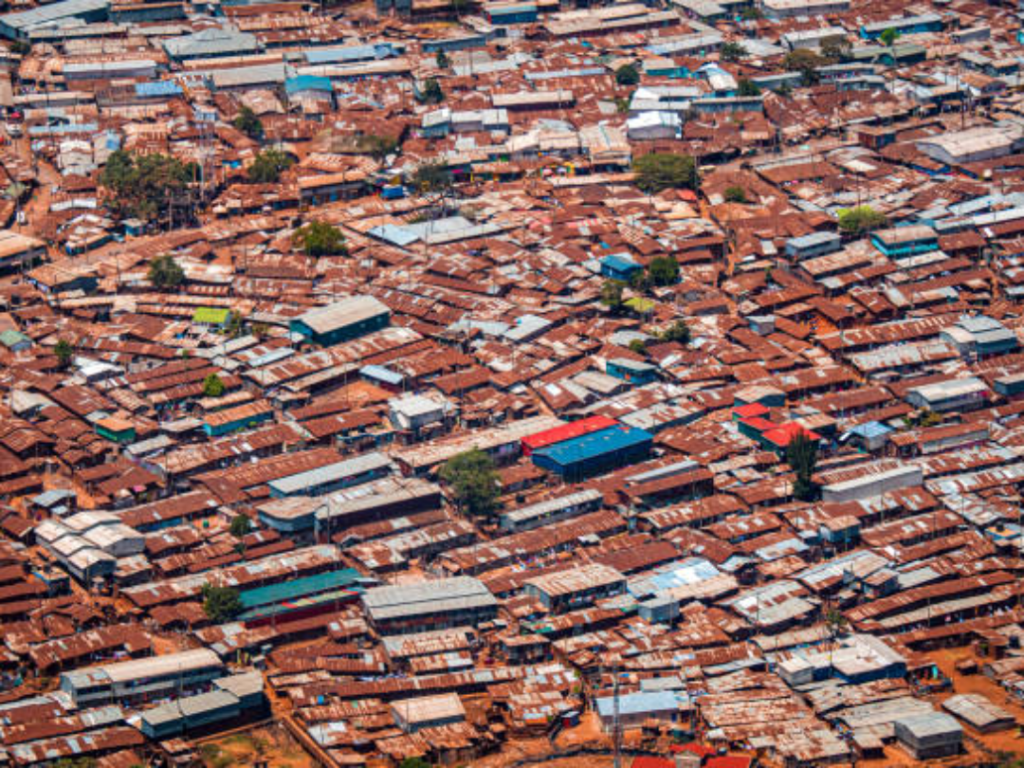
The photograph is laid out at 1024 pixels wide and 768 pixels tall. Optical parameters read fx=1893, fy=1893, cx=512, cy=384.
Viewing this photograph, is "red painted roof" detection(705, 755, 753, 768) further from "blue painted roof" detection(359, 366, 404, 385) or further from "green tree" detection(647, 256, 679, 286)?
"green tree" detection(647, 256, 679, 286)

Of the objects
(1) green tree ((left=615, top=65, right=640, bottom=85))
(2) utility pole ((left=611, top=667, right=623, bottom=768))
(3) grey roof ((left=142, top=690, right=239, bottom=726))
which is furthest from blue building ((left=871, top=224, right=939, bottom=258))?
(3) grey roof ((left=142, top=690, right=239, bottom=726))

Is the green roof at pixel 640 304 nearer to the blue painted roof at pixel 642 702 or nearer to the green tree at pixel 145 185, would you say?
the green tree at pixel 145 185

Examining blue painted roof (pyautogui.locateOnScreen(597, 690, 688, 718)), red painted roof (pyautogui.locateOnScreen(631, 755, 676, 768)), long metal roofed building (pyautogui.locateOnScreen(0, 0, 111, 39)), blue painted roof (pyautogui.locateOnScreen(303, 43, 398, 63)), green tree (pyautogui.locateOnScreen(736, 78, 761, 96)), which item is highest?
long metal roofed building (pyautogui.locateOnScreen(0, 0, 111, 39))

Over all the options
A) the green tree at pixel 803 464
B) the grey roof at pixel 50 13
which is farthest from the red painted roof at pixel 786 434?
the grey roof at pixel 50 13

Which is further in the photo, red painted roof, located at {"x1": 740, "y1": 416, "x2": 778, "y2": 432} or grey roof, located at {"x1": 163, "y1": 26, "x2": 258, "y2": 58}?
grey roof, located at {"x1": 163, "y1": 26, "x2": 258, "y2": 58}

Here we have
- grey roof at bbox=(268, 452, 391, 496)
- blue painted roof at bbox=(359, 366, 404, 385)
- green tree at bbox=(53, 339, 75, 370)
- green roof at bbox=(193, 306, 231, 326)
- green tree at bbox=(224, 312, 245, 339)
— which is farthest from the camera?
green roof at bbox=(193, 306, 231, 326)

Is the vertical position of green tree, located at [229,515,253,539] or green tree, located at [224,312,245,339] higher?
green tree, located at [224,312,245,339]

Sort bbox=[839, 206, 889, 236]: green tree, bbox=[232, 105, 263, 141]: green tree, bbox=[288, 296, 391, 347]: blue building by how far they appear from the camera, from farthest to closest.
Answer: bbox=[232, 105, 263, 141]: green tree, bbox=[839, 206, 889, 236]: green tree, bbox=[288, 296, 391, 347]: blue building
